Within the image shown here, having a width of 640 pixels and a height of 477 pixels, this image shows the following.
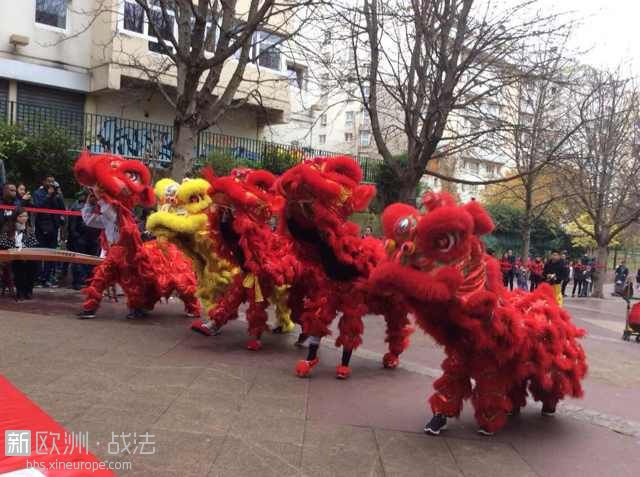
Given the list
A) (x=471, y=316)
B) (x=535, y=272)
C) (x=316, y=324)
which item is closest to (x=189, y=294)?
(x=316, y=324)

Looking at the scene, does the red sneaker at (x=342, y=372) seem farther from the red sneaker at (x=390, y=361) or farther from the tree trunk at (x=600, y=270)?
the tree trunk at (x=600, y=270)

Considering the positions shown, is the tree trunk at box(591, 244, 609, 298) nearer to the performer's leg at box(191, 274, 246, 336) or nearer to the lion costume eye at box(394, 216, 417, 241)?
the performer's leg at box(191, 274, 246, 336)

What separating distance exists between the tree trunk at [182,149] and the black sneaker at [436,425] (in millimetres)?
6067

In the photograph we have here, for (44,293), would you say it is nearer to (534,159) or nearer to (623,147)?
(534,159)

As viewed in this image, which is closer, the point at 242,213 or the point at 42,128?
the point at 242,213

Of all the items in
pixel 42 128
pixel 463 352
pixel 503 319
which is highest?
pixel 42 128

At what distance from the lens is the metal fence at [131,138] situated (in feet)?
49.0

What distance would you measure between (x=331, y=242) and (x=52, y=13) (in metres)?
14.8

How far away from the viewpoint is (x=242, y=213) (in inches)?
243

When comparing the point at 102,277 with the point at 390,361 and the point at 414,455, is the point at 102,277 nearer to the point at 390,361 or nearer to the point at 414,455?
the point at 390,361

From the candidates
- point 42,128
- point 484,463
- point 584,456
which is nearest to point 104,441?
point 484,463

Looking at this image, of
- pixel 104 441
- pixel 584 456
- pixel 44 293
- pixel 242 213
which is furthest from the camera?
pixel 44 293

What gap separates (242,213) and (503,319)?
3.09m

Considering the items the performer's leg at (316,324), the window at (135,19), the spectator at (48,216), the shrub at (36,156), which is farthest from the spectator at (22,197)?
the window at (135,19)
